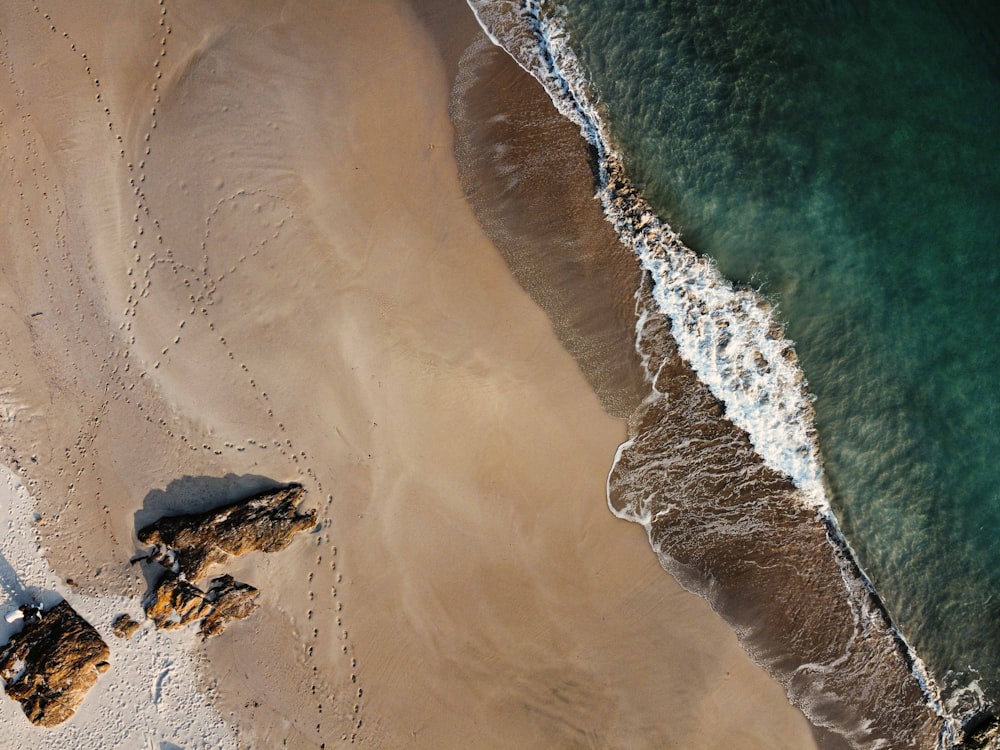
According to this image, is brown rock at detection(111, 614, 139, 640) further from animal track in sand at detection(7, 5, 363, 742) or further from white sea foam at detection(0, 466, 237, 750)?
A: animal track in sand at detection(7, 5, 363, 742)

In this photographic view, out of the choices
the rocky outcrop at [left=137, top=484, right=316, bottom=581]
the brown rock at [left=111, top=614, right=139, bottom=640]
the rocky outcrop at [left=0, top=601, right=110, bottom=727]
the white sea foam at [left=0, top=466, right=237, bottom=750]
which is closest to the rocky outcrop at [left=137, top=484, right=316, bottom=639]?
the rocky outcrop at [left=137, top=484, right=316, bottom=581]

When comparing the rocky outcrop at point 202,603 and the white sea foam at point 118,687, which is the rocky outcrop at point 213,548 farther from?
the white sea foam at point 118,687

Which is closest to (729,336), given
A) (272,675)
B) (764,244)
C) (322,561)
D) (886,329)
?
(764,244)

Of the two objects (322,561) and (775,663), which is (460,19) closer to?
(322,561)

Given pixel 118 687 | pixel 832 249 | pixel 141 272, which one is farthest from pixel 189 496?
pixel 832 249

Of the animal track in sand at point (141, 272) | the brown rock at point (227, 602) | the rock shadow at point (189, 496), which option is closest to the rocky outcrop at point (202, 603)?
the brown rock at point (227, 602)
